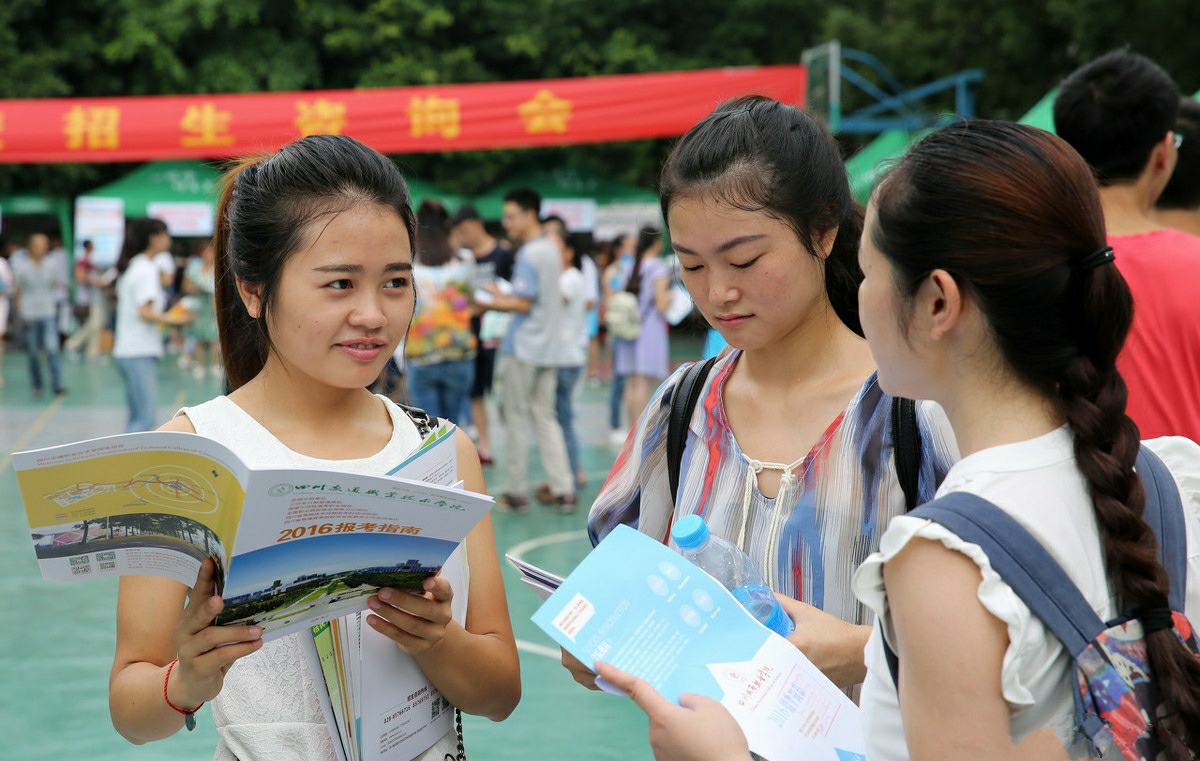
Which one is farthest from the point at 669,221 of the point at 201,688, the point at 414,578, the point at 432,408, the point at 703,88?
the point at 703,88

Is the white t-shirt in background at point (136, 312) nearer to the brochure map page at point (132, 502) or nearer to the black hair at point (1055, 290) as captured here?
the brochure map page at point (132, 502)

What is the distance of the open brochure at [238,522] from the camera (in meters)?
1.40

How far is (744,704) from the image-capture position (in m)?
1.47

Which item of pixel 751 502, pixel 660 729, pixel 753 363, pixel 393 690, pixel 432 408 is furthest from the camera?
pixel 432 408

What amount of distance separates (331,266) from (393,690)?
0.66m

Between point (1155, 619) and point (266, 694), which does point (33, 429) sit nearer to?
point (266, 694)

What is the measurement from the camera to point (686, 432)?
207 centimetres

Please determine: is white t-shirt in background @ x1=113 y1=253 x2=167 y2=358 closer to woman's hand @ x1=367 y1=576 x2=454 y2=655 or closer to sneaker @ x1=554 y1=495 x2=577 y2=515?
sneaker @ x1=554 y1=495 x2=577 y2=515

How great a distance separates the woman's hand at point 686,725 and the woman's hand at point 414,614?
33cm

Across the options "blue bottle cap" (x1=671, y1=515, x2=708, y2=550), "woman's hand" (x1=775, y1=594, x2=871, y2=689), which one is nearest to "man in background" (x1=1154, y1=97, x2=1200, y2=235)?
"woman's hand" (x1=775, y1=594, x2=871, y2=689)

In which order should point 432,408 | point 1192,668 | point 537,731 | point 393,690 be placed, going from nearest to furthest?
point 1192,668
point 393,690
point 537,731
point 432,408

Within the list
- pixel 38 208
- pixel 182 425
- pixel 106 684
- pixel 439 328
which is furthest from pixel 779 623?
pixel 38 208

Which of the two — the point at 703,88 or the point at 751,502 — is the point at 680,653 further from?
the point at 703,88

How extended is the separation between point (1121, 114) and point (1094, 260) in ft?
5.44
